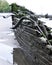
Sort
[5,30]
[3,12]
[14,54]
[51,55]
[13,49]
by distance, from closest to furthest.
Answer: [51,55], [14,54], [13,49], [3,12], [5,30]

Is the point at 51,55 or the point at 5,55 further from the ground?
the point at 51,55

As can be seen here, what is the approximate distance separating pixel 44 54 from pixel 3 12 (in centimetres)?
180

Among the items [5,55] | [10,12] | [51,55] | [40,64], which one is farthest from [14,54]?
[51,55]

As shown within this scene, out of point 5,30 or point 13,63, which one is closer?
point 13,63

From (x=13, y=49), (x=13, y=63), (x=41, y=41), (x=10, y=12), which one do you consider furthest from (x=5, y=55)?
(x=41, y=41)

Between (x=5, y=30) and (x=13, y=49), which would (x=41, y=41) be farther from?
(x=5, y=30)

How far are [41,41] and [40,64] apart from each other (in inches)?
5.1

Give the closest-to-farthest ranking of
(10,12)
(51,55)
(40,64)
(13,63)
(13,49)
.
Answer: (51,55), (40,64), (13,63), (13,49), (10,12)

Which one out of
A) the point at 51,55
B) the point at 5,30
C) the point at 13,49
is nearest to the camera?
the point at 51,55

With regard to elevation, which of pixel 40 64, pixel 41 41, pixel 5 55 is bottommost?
pixel 5 55

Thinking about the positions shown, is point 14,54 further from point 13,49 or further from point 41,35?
point 41,35

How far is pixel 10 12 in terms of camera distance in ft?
7.88

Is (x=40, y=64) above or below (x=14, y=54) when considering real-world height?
above

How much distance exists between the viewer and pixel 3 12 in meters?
2.66
